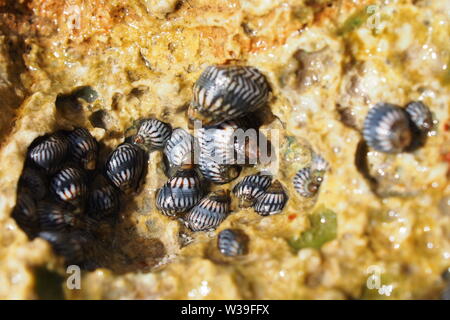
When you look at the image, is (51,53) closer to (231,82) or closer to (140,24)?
(140,24)

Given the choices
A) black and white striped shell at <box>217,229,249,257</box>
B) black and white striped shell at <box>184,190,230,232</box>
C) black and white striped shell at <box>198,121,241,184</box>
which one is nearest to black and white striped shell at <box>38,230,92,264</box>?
black and white striped shell at <box>184,190,230,232</box>

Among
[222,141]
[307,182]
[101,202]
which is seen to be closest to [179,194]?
[222,141]

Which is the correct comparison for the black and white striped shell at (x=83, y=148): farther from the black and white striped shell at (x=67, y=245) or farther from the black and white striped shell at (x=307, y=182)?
the black and white striped shell at (x=307, y=182)

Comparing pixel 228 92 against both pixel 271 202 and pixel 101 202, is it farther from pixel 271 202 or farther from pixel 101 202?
pixel 101 202

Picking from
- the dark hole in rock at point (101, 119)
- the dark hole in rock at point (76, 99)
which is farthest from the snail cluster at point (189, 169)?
the dark hole in rock at point (76, 99)

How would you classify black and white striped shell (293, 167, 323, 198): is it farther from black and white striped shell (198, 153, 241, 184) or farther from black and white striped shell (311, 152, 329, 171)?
black and white striped shell (198, 153, 241, 184)
